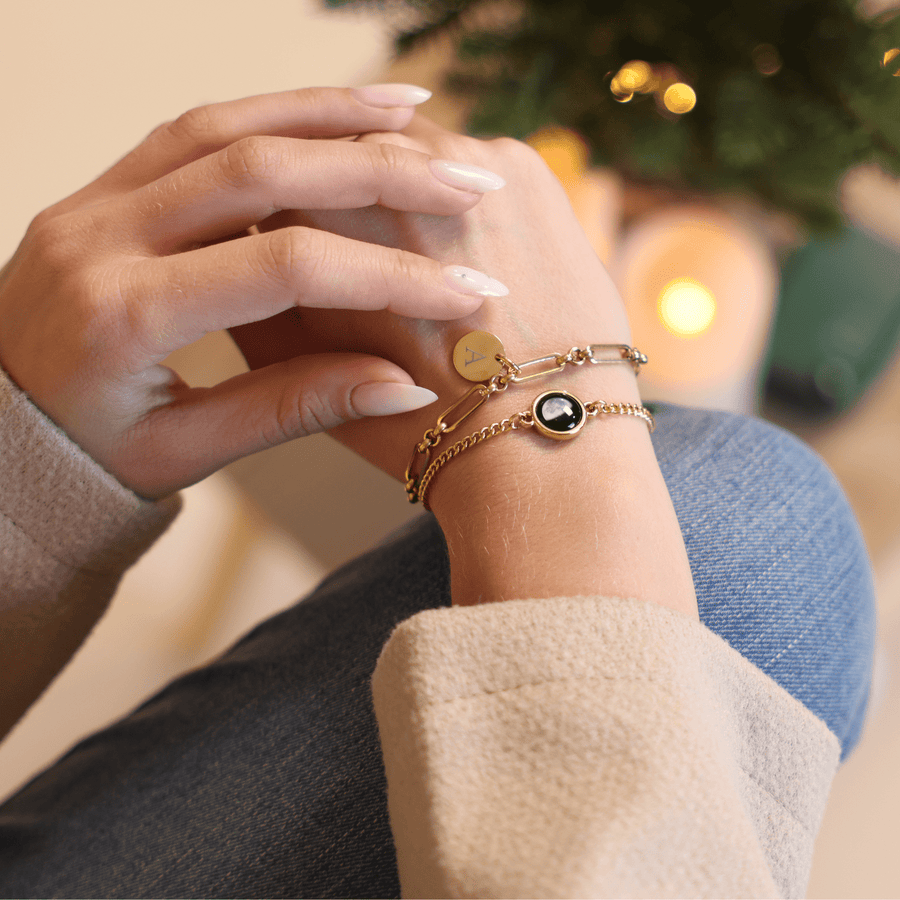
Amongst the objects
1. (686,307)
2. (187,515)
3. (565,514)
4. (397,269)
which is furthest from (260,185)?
(686,307)

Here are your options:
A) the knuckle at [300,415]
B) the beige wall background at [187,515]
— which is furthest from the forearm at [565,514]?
the beige wall background at [187,515]

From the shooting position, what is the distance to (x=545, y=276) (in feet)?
1.93

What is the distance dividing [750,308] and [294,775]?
4.05 ft

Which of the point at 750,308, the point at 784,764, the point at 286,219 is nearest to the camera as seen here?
the point at 784,764

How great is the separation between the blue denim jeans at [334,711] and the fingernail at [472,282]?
232 millimetres

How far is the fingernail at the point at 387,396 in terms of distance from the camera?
0.53m

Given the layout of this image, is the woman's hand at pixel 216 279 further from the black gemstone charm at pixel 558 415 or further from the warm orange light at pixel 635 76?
the warm orange light at pixel 635 76

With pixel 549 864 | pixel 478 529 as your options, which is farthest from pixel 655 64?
pixel 549 864

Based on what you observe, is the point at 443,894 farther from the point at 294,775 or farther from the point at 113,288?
the point at 113,288

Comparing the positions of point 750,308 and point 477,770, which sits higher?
point 477,770

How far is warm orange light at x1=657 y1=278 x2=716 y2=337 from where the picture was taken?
4.41 feet

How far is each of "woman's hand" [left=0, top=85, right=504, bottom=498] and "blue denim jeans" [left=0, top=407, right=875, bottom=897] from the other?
0.68 feet

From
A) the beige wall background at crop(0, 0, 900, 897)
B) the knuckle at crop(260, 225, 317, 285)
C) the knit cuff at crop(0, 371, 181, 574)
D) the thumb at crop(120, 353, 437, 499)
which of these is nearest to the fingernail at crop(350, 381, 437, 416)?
the thumb at crop(120, 353, 437, 499)

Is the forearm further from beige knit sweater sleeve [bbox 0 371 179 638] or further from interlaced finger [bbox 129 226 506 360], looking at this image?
beige knit sweater sleeve [bbox 0 371 179 638]
